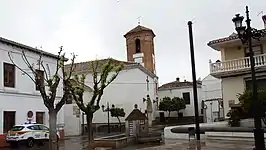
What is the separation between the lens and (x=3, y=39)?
77.1ft

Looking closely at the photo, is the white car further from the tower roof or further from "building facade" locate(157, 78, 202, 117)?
the tower roof

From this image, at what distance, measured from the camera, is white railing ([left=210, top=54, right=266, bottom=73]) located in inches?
947

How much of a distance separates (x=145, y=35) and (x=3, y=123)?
3234 cm

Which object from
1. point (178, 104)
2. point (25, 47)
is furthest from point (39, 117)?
point (178, 104)

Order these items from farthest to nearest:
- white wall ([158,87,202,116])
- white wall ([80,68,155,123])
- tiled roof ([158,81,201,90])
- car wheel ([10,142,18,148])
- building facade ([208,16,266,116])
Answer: tiled roof ([158,81,201,90]), white wall ([158,87,202,116]), white wall ([80,68,155,123]), building facade ([208,16,266,116]), car wheel ([10,142,18,148])

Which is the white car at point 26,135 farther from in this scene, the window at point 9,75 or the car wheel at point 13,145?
Answer: the window at point 9,75

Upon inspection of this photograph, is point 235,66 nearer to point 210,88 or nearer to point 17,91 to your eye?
point 17,91

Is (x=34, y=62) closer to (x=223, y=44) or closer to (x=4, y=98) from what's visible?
(x=4, y=98)

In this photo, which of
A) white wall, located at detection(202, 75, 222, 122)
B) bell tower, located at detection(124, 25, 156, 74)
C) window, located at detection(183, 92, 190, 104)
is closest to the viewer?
white wall, located at detection(202, 75, 222, 122)

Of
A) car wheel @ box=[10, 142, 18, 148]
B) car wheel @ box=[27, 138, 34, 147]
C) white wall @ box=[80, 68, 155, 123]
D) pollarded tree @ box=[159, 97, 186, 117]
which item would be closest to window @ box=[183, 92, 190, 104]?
pollarded tree @ box=[159, 97, 186, 117]

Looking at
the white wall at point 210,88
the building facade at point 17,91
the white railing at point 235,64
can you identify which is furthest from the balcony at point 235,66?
the white wall at point 210,88

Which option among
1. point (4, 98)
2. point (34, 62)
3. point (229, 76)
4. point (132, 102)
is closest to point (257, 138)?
point (229, 76)

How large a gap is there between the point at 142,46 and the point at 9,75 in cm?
2964

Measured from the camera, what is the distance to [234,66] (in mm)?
25203
